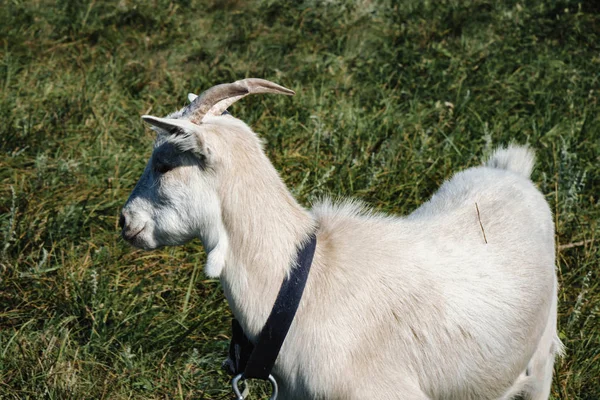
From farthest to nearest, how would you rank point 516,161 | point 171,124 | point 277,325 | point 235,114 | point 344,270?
point 235,114 → point 516,161 → point 344,270 → point 277,325 → point 171,124

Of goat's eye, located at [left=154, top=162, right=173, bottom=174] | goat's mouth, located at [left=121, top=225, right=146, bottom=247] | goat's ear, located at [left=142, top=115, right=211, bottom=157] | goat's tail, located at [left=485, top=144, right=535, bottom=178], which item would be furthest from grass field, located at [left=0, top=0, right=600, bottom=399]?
goat's ear, located at [left=142, top=115, right=211, bottom=157]

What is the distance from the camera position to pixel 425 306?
2.94 metres

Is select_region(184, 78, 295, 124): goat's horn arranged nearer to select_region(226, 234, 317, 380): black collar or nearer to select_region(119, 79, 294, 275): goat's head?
select_region(119, 79, 294, 275): goat's head

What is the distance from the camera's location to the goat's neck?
2.76 metres

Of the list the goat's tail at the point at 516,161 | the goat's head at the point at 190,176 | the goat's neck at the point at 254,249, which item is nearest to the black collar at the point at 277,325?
the goat's neck at the point at 254,249

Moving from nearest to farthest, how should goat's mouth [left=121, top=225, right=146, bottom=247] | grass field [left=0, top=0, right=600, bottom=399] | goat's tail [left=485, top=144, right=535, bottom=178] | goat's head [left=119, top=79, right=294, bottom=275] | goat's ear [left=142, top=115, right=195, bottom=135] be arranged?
goat's ear [left=142, top=115, right=195, bottom=135] < goat's head [left=119, top=79, right=294, bottom=275] < goat's mouth [left=121, top=225, right=146, bottom=247] < grass field [left=0, top=0, right=600, bottom=399] < goat's tail [left=485, top=144, right=535, bottom=178]

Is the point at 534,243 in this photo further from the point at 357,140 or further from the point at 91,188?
the point at 91,188

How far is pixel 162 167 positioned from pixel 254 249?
1.49ft

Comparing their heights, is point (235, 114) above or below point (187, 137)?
below

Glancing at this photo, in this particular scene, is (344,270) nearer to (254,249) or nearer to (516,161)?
(254,249)

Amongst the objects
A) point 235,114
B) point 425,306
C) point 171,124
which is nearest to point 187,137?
point 171,124

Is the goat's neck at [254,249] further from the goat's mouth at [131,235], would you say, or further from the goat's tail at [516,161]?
the goat's tail at [516,161]

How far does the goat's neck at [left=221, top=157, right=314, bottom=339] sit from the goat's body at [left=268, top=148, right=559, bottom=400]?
0.14 metres

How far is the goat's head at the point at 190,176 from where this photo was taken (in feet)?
8.87
